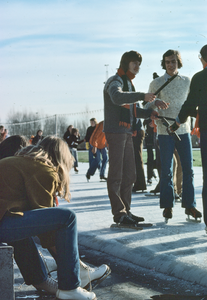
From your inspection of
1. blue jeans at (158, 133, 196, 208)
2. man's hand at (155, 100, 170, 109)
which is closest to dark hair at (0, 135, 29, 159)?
man's hand at (155, 100, 170, 109)

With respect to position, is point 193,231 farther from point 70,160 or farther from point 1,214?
point 1,214

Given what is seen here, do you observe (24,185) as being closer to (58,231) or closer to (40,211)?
(40,211)

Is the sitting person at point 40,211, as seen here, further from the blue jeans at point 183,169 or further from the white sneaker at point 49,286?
the blue jeans at point 183,169

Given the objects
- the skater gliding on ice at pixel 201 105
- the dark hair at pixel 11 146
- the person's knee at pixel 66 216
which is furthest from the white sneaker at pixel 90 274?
the skater gliding on ice at pixel 201 105

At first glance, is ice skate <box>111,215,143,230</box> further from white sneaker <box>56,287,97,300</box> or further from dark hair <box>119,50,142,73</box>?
white sneaker <box>56,287,97,300</box>

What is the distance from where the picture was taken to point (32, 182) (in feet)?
7.93

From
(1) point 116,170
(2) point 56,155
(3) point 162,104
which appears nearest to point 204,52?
(3) point 162,104

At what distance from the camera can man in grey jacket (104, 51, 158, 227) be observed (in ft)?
14.9

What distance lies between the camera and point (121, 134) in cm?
458

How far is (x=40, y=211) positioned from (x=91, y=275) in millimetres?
756

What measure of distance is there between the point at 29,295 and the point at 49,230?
0.63 meters

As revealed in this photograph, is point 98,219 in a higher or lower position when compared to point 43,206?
lower

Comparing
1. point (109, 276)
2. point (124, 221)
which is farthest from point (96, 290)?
point (124, 221)

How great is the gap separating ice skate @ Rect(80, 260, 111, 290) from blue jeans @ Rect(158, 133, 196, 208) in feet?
5.99
